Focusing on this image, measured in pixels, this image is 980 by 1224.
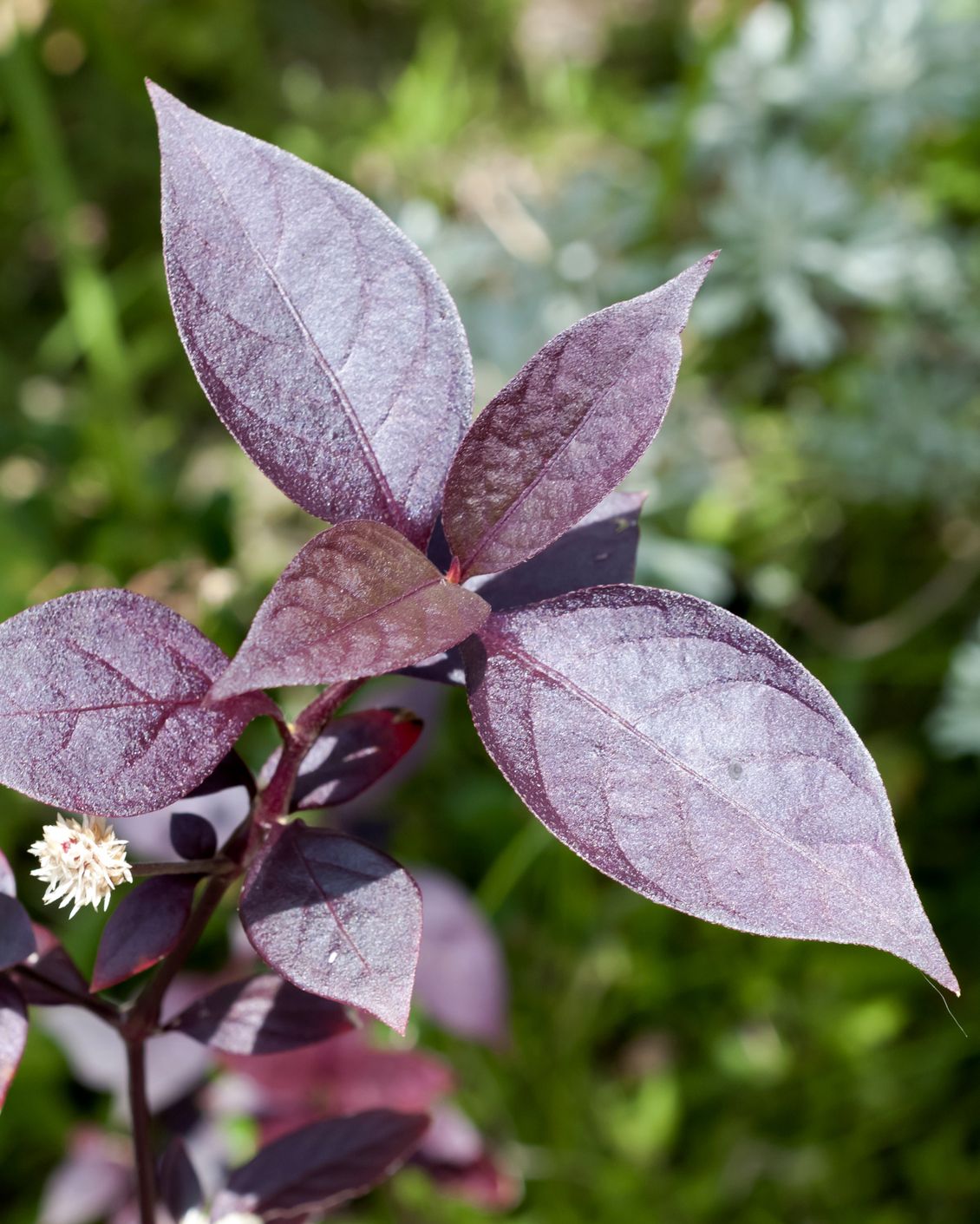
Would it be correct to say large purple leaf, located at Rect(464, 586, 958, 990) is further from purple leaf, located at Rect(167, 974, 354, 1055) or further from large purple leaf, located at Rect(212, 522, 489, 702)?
purple leaf, located at Rect(167, 974, 354, 1055)

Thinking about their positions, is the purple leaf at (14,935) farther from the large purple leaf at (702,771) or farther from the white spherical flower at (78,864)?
the large purple leaf at (702,771)

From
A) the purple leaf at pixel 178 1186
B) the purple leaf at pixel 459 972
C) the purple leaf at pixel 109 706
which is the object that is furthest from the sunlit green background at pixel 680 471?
the purple leaf at pixel 109 706

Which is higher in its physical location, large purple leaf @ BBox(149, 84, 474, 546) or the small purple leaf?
large purple leaf @ BBox(149, 84, 474, 546)

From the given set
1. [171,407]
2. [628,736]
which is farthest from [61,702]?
[171,407]

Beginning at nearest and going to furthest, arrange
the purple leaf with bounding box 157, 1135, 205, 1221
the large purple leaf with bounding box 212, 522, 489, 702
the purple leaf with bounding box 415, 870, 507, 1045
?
the large purple leaf with bounding box 212, 522, 489, 702 < the purple leaf with bounding box 157, 1135, 205, 1221 < the purple leaf with bounding box 415, 870, 507, 1045

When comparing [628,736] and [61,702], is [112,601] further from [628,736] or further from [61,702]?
[628,736]

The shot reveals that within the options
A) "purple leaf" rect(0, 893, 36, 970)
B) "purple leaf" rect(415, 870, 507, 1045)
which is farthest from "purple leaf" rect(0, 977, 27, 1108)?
"purple leaf" rect(415, 870, 507, 1045)
